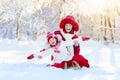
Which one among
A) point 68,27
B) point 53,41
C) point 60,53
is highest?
point 68,27

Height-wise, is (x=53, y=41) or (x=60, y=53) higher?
(x=53, y=41)

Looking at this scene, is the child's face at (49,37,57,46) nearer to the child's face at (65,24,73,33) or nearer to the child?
the child

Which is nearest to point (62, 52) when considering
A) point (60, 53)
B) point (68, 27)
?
point (60, 53)

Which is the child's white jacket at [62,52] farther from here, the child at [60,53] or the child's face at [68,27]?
the child's face at [68,27]

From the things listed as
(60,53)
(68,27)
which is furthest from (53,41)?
(68,27)

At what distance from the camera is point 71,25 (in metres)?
5.69

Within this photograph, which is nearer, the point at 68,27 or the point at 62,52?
the point at 62,52

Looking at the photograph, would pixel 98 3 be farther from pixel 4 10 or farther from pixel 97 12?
pixel 4 10

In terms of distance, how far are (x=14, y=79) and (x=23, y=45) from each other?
14.8 ft

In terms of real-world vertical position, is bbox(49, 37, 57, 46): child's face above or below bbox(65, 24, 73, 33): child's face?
below

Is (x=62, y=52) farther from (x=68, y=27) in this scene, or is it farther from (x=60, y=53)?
(x=68, y=27)

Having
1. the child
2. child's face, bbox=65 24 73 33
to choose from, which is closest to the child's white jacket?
the child

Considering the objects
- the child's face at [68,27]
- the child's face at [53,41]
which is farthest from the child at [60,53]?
the child's face at [68,27]

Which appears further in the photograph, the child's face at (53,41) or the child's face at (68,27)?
the child's face at (68,27)
